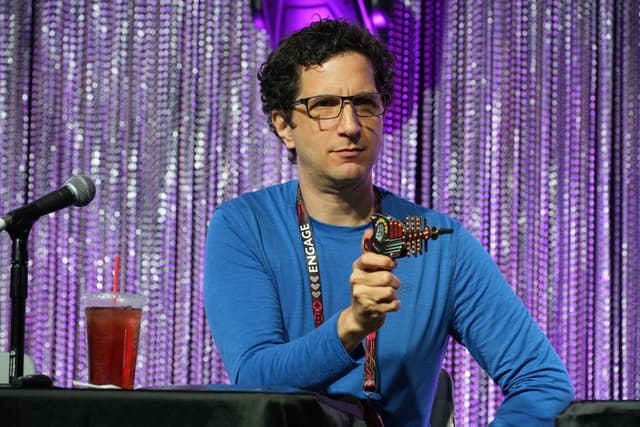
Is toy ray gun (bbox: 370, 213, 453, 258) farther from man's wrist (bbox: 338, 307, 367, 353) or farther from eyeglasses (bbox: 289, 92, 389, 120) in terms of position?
eyeglasses (bbox: 289, 92, 389, 120)

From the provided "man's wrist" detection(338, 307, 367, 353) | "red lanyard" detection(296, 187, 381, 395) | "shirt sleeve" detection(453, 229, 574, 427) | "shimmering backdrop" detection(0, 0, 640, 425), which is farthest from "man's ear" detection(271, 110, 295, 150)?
"shimmering backdrop" detection(0, 0, 640, 425)


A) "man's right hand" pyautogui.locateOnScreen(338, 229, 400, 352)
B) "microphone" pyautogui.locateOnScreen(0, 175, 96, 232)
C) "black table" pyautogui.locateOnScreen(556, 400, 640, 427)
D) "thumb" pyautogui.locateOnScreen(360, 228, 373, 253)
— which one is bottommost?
"black table" pyautogui.locateOnScreen(556, 400, 640, 427)

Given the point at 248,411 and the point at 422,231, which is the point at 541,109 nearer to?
the point at 422,231

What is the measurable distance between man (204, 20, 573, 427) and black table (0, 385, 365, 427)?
0.58m

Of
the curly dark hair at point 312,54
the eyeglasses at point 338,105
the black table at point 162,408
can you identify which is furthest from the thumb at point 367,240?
the curly dark hair at point 312,54

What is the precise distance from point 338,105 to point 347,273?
32cm

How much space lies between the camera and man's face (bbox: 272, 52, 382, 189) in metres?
1.72

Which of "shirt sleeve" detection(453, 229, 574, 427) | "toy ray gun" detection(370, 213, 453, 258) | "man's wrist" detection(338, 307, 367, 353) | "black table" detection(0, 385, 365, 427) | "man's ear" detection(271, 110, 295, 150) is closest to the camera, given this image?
"black table" detection(0, 385, 365, 427)

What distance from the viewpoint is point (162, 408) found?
935mm

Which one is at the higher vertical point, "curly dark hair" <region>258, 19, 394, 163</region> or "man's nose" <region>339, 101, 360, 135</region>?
"curly dark hair" <region>258, 19, 394, 163</region>

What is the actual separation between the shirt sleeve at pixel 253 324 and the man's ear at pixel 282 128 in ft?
0.69

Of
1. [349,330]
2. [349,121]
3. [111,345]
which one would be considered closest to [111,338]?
[111,345]

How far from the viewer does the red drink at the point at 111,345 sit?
1408 millimetres

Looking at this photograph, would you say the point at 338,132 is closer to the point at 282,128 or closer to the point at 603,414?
the point at 282,128
